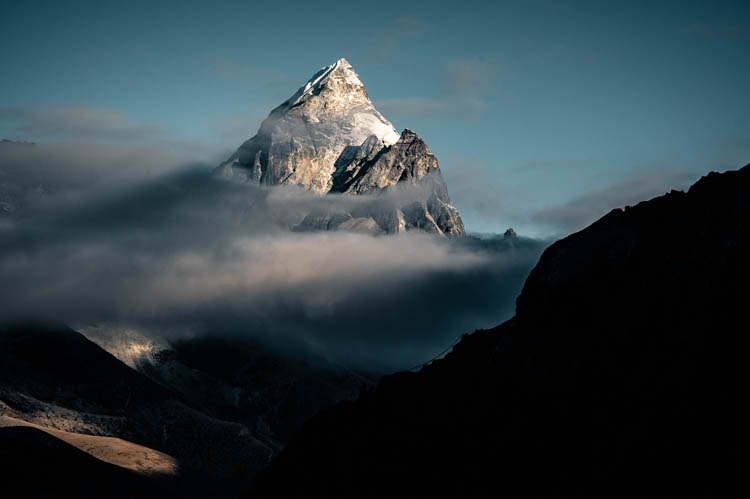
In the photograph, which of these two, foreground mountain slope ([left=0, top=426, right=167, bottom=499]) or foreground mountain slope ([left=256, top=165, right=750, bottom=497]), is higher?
foreground mountain slope ([left=256, top=165, right=750, bottom=497])

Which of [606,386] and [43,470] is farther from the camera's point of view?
[43,470]

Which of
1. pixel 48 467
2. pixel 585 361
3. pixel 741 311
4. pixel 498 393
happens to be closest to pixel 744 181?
pixel 741 311

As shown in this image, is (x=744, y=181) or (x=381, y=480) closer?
(x=744, y=181)

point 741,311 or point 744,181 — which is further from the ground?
point 744,181

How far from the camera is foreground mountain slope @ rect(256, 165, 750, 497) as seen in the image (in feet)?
182

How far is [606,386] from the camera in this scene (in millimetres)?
65312

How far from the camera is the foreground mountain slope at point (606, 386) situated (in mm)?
55469

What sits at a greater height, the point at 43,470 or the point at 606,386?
the point at 606,386

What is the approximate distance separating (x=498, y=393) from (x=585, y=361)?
12.0 metres

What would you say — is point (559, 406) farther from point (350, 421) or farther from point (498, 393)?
point (350, 421)

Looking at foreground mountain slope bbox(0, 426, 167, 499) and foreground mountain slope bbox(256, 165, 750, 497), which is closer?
foreground mountain slope bbox(256, 165, 750, 497)

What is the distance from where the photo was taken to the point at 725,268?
60688 mm

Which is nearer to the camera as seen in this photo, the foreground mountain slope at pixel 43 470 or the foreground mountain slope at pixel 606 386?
the foreground mountain slope at pixel 606 386

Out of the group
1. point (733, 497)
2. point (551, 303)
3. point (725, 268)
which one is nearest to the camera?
point (733, 497)
